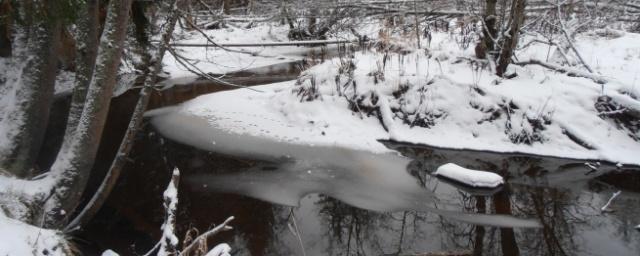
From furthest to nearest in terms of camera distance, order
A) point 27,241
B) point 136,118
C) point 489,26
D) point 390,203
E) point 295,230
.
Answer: point 489,26 → point 390,203 → point 295,230 → point 136,118 → point 27,241

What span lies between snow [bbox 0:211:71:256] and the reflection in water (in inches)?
90.1

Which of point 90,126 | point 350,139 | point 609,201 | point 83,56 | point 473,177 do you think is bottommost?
point 609,201

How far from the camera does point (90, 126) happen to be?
5.03 metres

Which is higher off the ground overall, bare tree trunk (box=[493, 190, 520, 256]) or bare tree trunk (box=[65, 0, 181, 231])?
bare tree trunk (box=[65, 0, 181, 231])

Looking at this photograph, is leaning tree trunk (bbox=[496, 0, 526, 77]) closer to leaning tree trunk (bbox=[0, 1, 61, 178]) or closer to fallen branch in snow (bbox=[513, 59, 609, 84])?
fallen branch in snow (bbox=[513, 59, 609, 84])

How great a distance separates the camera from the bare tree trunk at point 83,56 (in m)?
5.52

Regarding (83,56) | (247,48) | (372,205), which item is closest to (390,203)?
(372,205)

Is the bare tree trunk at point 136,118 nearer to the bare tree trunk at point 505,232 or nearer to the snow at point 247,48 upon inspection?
the bare tree trunk at point 505,232

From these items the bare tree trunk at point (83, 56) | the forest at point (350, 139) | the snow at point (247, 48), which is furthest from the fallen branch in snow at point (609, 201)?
the snow at point (247, 48)

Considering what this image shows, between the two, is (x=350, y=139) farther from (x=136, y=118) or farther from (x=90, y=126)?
(x=90, y=126)

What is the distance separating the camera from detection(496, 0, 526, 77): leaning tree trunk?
8.22 metres

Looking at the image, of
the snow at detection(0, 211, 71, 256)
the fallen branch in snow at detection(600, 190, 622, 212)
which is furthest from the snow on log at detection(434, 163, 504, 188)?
the snow at detection(0, 211, 71, 256)

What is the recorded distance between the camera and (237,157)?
7.84m

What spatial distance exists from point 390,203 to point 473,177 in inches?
48.5
